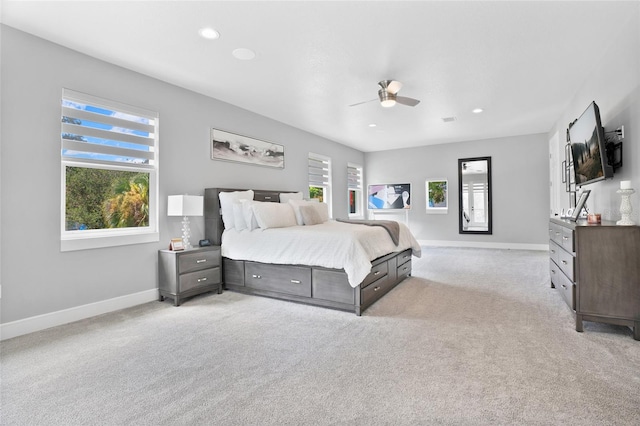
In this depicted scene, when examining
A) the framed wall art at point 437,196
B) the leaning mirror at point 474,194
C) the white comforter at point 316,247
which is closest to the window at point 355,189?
the framed wall art at point 437,196

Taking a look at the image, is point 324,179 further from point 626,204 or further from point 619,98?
point 626,204

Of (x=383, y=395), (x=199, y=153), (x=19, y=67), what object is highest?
(x=19, y=67)

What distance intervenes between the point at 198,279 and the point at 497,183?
7.06 meters

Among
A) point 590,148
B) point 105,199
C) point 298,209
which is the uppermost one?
point 590,148

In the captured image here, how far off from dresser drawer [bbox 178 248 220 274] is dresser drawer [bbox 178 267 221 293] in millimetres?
49

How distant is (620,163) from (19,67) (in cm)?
549

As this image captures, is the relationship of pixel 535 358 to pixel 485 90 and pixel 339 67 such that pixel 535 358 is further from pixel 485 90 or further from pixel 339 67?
pixel 485 90

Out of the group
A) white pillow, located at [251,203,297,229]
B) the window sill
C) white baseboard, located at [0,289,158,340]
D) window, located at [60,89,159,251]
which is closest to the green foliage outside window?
window, located at [60,89,159,251]

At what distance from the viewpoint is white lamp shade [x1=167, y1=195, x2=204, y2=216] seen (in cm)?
379

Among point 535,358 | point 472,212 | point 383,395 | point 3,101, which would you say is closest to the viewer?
point 383,395

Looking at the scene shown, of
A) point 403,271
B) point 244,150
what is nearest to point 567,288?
point 403,271

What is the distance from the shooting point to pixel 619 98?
10.1 feet

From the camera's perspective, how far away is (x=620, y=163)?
10.0ft

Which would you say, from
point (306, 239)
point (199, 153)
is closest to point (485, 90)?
point (306, 239)
